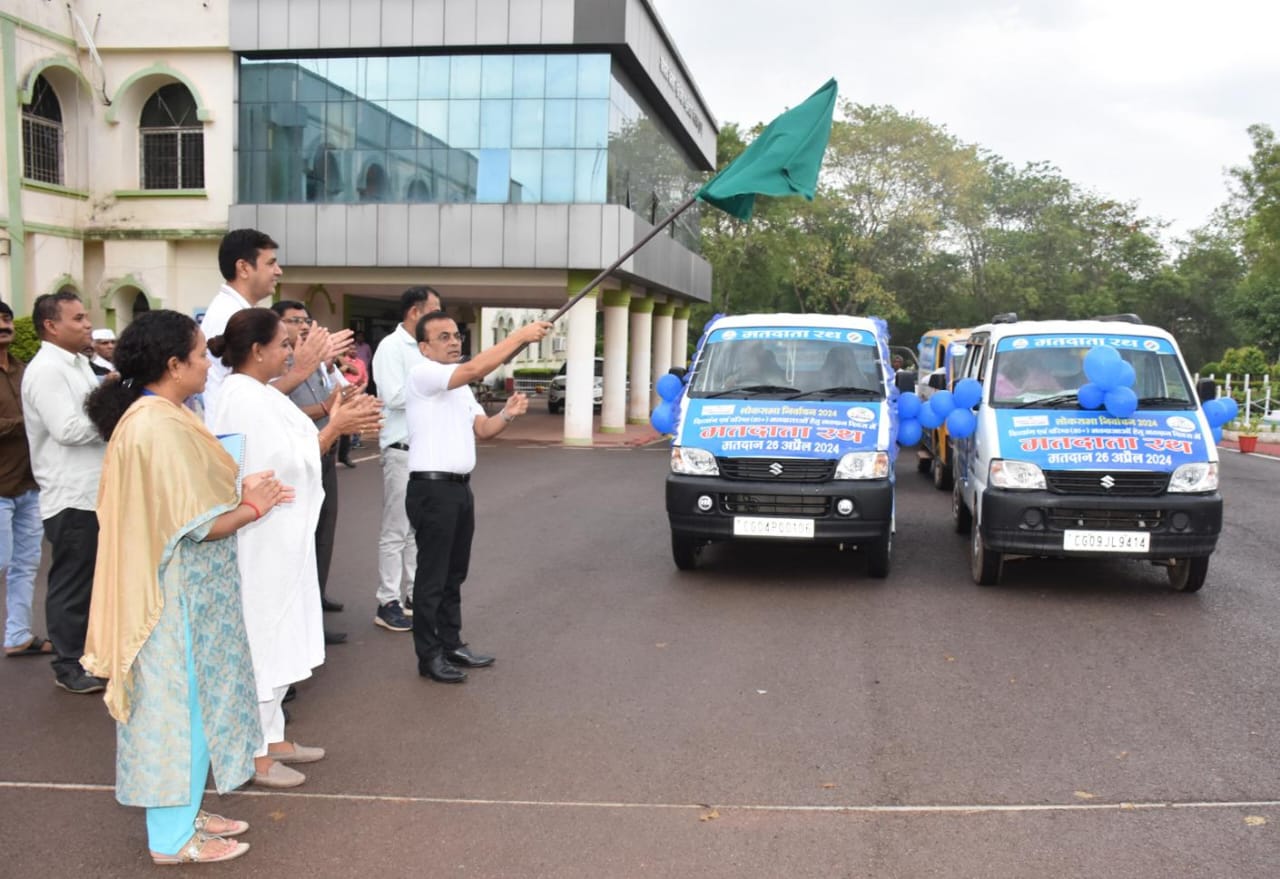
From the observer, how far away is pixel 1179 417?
8.04m

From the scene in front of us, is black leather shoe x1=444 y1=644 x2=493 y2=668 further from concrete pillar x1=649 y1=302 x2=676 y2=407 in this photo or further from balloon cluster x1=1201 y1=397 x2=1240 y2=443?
concrete pillar x1=649 y1=302 x2=676 y2=407

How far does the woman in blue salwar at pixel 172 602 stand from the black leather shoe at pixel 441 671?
1823 millimetres

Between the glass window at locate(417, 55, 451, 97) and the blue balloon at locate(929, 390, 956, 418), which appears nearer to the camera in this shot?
the blue balloon at locate(929, 390, 956, 418)

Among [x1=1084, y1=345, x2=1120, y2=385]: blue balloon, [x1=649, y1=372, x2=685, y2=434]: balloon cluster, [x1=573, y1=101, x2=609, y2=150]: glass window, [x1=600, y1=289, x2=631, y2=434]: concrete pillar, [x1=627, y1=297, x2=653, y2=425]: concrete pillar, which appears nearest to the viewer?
[x1=1084, y1=345, x2=1120, y2=385]: blue balloon

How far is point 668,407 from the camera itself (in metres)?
9.38

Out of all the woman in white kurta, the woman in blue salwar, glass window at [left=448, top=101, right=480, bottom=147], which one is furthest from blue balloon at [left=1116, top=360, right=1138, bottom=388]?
glass window at [left=448, top=101, right=480, bottom=147]

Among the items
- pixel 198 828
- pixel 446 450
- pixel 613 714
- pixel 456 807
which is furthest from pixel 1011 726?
pixel 198 828

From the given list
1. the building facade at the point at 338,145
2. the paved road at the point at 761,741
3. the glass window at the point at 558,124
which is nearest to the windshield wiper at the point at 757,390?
the paved road at the point at 761,741

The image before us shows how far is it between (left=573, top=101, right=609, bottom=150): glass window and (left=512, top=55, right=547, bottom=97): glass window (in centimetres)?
92

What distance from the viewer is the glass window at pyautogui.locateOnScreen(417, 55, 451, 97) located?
73.6 ft

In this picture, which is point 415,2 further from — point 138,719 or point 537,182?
point 138,719

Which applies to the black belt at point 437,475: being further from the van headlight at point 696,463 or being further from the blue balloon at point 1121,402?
the blue balloon at point 1121,402

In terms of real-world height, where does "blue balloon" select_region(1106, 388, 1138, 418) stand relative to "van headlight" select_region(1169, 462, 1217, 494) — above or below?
above

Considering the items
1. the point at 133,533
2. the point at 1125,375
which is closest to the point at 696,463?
the point at 1125,375
